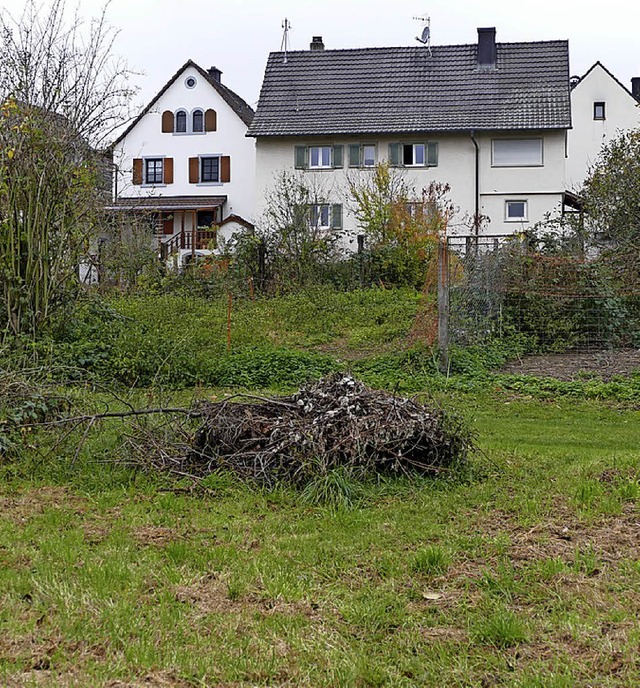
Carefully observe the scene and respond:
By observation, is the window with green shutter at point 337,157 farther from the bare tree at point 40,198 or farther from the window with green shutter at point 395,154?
the bare tree at point 40,198

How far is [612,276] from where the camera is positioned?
15.4 m

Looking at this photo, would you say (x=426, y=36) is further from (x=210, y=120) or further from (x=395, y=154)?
(x=210, y=120)

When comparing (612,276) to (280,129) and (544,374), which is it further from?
(280,129)

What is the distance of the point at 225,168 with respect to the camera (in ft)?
145

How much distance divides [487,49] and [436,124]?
17.7 feet

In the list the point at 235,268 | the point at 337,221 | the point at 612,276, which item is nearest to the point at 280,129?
the point at 337,221

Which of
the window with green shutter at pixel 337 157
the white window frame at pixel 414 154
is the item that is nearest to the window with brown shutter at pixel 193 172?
the window with green shutter at pixel 337 157

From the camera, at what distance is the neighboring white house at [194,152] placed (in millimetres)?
43812

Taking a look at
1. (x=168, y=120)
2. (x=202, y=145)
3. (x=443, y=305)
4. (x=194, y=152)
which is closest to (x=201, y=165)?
(x=194, y=152)

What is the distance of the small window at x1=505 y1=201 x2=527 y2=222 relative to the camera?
1374 inches

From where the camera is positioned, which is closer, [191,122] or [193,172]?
[191,122]

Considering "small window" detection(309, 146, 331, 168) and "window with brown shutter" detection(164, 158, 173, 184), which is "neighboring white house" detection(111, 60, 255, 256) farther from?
"small window" detection(309, 146, 331, 168)

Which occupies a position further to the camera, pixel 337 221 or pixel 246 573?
pixel 337 221

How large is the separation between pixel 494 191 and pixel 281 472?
97.4 feet
